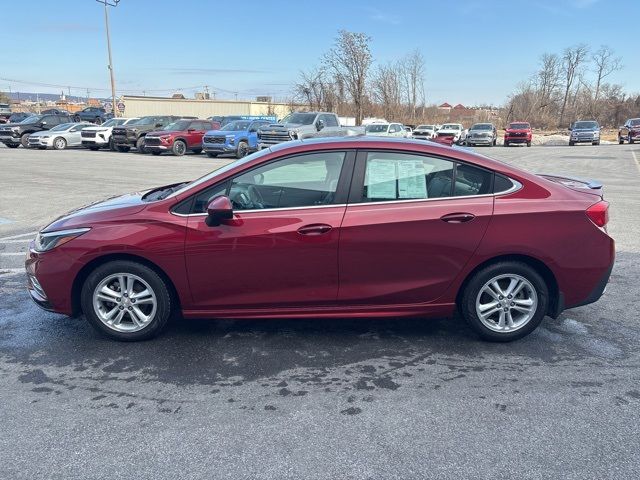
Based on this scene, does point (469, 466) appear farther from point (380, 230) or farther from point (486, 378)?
point (380, 230)

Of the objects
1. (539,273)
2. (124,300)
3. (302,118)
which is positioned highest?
(302,118)

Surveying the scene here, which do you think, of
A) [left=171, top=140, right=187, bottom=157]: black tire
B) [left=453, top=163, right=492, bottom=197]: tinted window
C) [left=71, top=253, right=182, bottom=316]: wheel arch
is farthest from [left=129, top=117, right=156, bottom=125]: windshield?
[left=453, top=163, right=492, bottom=197]: tinted window

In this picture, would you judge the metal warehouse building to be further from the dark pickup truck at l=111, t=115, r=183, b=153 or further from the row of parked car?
the dark pickup truck at l=111, t=115, r=183, b=153

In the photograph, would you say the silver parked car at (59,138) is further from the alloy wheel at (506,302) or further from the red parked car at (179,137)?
the alloy wheel at (506,302)

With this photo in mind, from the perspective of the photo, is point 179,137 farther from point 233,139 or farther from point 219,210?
point 219,210

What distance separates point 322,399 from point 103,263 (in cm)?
208

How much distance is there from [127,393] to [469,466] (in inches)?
87.4

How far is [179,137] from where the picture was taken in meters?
26.3

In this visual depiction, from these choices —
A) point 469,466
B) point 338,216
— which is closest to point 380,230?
point 338,216

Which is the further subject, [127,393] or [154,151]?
[154,151]

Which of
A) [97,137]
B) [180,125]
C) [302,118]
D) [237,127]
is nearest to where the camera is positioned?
[302,118]

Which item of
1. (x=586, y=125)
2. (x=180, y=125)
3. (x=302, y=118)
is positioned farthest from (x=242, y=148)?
(x=586, y=125)

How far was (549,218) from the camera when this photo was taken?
412 cm

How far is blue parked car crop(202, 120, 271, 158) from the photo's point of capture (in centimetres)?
2466
